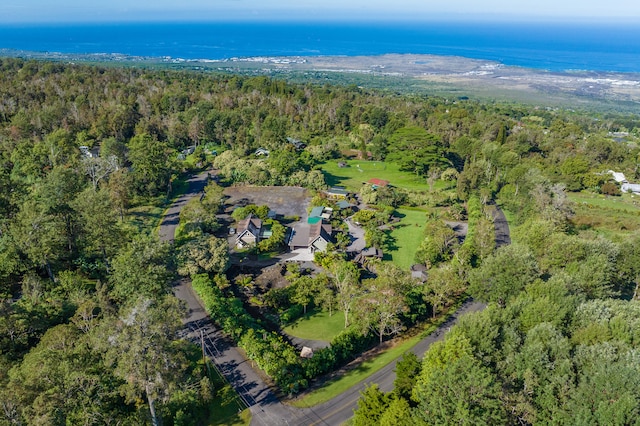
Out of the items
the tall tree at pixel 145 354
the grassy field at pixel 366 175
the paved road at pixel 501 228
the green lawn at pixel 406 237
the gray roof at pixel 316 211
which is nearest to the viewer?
the tall tree at pixel 145 354

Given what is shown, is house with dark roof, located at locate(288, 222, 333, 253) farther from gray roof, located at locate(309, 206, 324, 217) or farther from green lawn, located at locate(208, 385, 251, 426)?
green lawn, located at locate(208, 385, 251, 426)

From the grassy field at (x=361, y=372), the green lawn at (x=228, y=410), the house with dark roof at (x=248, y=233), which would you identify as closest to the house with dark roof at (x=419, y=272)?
the grassy field at (x=361, y=372)

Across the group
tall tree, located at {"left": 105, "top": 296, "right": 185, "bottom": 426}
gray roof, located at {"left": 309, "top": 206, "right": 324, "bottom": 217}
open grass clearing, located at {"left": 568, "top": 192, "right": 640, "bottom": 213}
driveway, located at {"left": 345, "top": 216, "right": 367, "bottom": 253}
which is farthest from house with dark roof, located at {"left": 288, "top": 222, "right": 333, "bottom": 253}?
open grass clearing, located at {"left": 568, "top": 192, "right": 640, "bottom": 213}

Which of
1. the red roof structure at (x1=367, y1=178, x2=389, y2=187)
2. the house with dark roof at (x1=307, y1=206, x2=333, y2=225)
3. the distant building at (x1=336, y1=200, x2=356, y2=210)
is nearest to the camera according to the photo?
the house with dark roof at (x1=307, y1=206, x2=333, y2=225)

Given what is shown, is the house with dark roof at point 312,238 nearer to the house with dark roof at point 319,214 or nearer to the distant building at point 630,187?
the house with dark roof at point 319,214

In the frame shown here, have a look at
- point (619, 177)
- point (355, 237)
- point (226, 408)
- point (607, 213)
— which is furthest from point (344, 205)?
point (619, 177)
